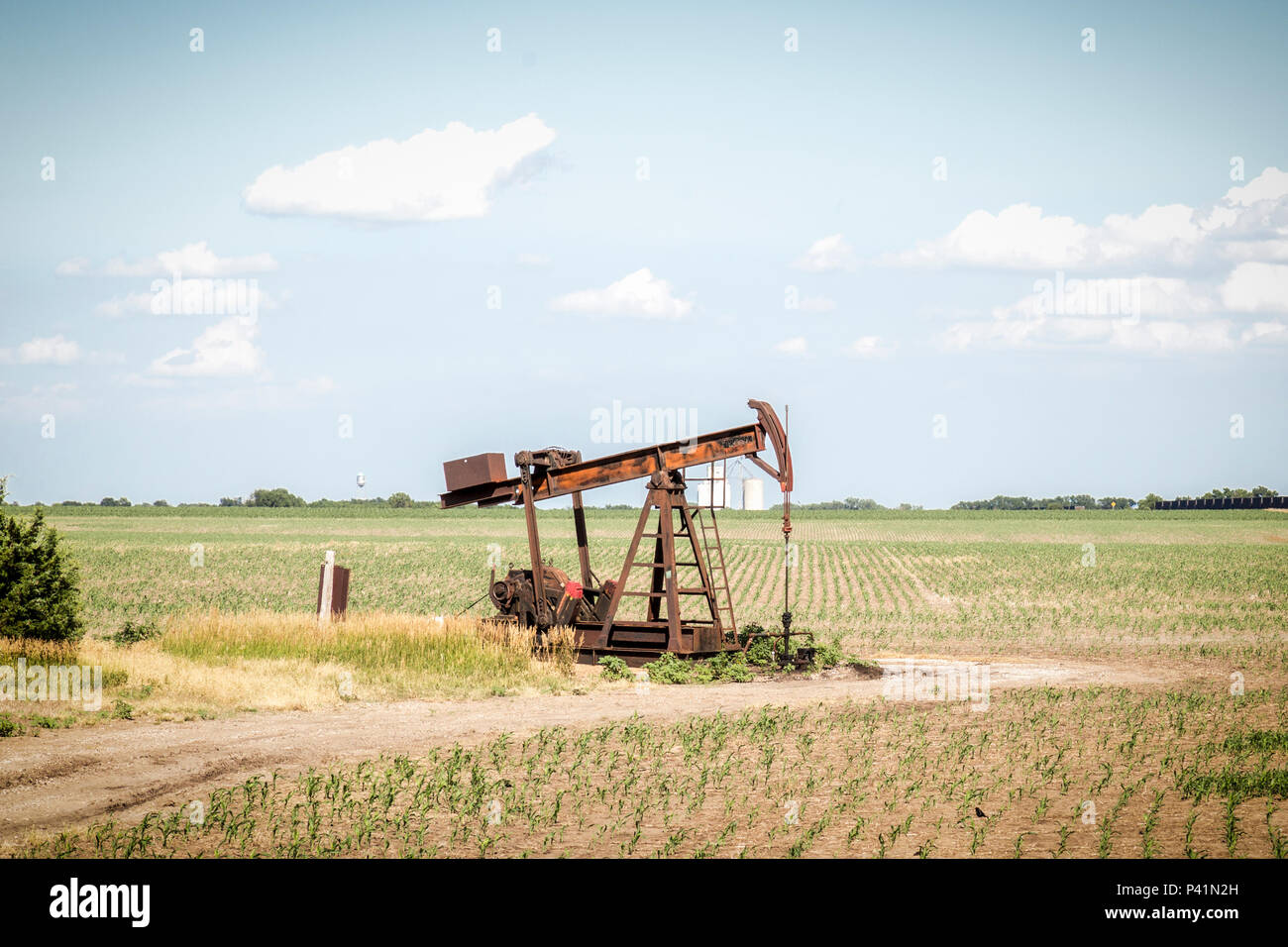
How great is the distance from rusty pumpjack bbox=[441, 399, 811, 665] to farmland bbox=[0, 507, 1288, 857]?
105 cm

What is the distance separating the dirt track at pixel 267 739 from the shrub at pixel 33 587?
337 centimetres

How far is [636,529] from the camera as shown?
17.5m

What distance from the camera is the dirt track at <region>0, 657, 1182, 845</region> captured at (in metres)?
9.75

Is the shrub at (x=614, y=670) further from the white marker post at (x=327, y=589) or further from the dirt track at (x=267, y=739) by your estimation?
the white marker post at (x=327, y=589)

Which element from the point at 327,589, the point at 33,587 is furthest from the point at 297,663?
the point at 33,587

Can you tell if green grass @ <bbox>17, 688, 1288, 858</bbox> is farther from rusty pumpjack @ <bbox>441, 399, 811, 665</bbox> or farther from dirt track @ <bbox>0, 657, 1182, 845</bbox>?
rusty pumpjack @ <bbox>441, 399, 811, 665</bbox>

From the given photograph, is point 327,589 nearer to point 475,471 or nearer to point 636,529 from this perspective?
point 475,471

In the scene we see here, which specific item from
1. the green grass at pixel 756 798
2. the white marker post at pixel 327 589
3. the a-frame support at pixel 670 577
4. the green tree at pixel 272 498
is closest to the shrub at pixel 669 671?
the a-frame support at pixel 670 577

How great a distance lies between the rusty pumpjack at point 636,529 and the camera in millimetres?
17094

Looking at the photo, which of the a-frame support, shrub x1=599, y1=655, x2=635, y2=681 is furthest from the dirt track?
the a-frame support

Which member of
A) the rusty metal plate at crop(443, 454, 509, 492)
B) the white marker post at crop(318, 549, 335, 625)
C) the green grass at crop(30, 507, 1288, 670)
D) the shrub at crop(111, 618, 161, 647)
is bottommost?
the green grass at crop(30, 507, 1288, 670)

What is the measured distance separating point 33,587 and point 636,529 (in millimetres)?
8026

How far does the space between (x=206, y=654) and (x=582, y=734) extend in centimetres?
647
